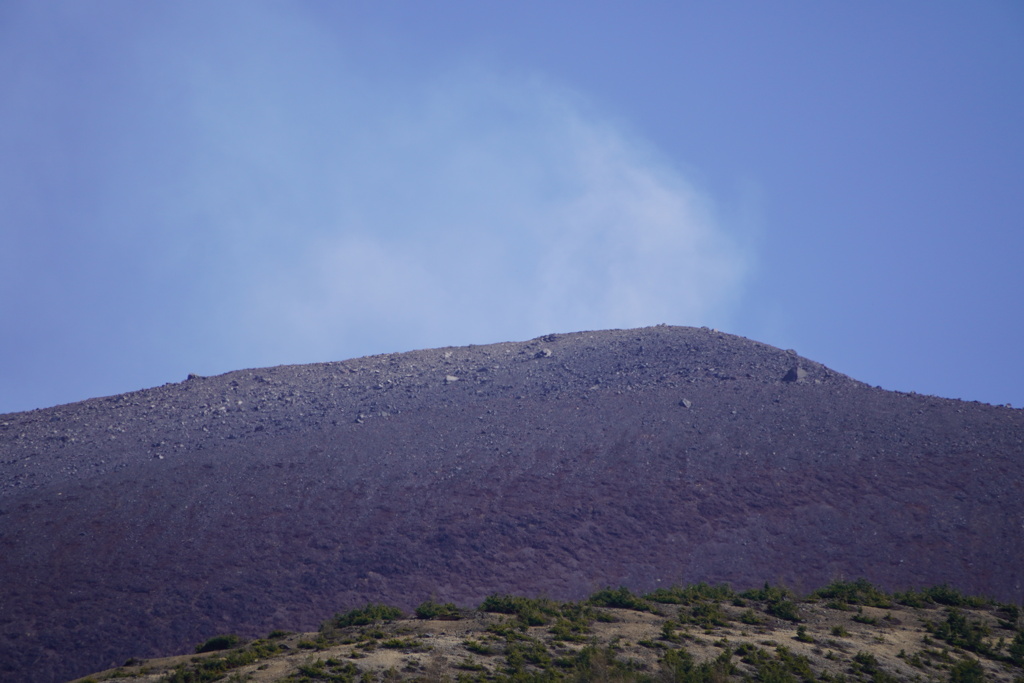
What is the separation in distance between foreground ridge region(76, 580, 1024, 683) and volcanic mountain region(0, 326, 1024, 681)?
5614 millimetres

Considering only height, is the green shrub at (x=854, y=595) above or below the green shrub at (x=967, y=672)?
above

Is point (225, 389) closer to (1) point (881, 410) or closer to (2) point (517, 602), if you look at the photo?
(2) point (517, 602)

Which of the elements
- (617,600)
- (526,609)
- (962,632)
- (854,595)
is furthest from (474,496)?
(962,632)

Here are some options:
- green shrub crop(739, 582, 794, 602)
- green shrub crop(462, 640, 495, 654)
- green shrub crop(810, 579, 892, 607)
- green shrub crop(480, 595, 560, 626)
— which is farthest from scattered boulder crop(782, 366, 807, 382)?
green shrub crop(462, 640, 495, 654)

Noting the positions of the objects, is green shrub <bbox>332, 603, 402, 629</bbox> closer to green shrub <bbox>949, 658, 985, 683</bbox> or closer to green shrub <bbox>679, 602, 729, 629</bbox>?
green shrub <bbox>679, 602, 729, 629</bbox>

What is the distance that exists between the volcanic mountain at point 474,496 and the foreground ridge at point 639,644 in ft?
18.4

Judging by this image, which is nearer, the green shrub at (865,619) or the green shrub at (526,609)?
the green shrub at (526,609)

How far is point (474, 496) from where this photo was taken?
29.3 meters

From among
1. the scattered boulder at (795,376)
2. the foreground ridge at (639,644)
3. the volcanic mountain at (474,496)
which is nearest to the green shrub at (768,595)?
the foreground ridge at (639,644)

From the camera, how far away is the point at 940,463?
1198 inches

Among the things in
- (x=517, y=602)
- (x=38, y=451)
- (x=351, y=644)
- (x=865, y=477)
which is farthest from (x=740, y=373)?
(x=38, y=451)

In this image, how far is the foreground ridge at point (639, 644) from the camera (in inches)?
553

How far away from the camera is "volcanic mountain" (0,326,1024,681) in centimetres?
2428

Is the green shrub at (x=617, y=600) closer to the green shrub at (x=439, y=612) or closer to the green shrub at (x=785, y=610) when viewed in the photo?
the green shrub at (x=785, y=610)
